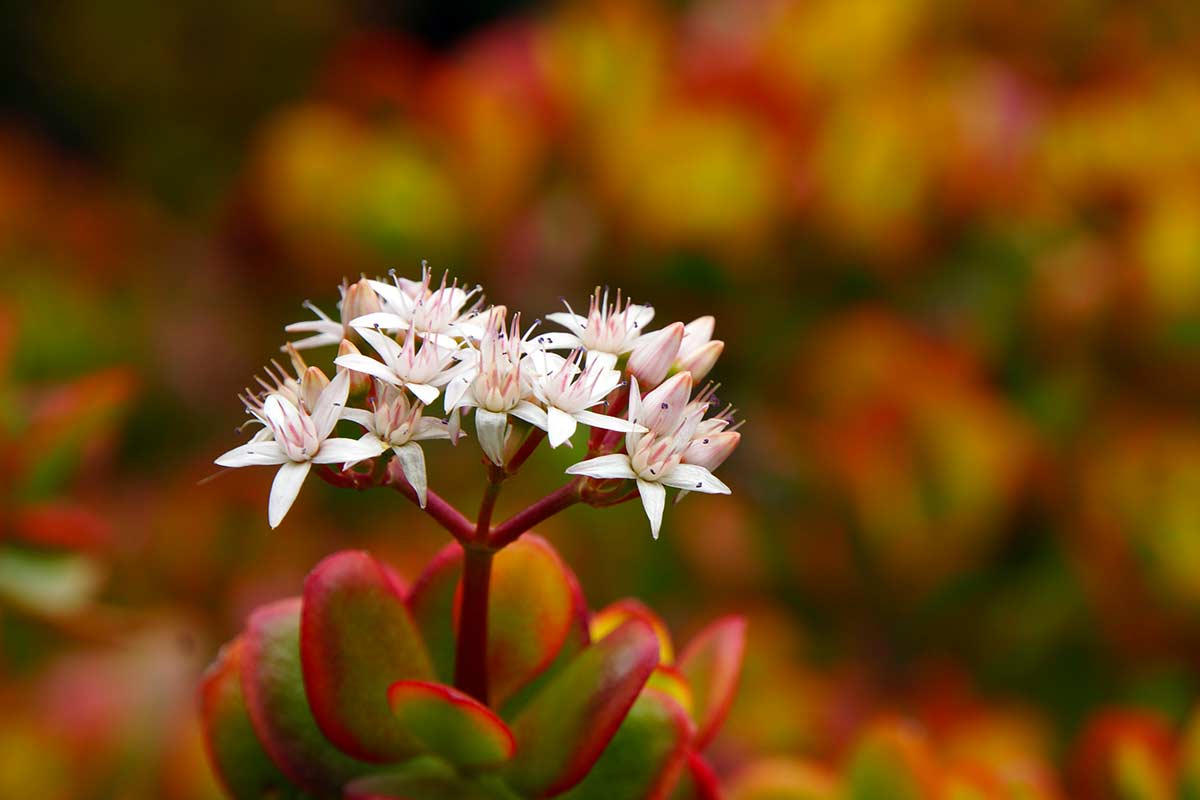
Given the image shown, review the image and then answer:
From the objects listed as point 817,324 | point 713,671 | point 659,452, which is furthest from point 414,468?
point 817,324

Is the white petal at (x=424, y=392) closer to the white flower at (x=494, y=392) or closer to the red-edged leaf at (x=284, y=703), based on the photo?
the white flower at (x=494, y=392)

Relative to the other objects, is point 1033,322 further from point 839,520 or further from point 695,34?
point 695,34

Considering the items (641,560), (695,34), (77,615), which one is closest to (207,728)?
(77,615)

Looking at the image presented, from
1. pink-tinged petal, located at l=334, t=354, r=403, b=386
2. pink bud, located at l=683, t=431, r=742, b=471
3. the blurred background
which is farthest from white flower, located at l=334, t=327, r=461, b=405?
the blurred background

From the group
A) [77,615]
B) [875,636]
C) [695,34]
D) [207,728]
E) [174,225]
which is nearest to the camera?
[207,728]

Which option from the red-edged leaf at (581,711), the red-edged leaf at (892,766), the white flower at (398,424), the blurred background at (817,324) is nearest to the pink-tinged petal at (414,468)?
the white flower at (398,424)

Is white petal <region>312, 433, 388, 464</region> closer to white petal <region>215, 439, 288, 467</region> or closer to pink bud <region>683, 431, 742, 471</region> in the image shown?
white petal <region>215, 439, 288, 467</region>

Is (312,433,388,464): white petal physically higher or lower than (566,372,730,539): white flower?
higher
